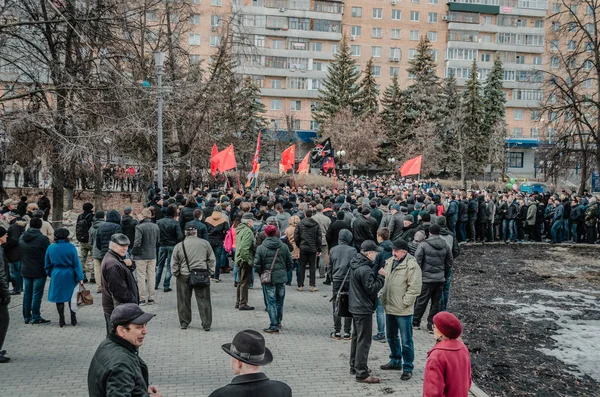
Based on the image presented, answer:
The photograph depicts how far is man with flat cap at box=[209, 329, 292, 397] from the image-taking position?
3326 millimetres

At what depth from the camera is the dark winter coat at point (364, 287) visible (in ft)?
24.4

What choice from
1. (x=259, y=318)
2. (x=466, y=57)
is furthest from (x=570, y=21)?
(x=466, y=57)

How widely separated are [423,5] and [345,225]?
2584 inches

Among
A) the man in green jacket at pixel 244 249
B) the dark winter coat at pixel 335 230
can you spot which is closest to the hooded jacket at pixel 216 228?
the man in green jacket at pixel 244 249

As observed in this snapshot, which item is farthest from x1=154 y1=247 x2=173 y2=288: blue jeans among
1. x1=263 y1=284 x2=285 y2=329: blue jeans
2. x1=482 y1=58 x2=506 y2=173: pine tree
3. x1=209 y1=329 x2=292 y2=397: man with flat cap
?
x1=482 y1=58 x2=506 y2=173: pine tree

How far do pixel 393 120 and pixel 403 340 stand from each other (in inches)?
2094

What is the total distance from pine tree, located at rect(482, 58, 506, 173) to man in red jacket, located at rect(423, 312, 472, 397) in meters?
58.3

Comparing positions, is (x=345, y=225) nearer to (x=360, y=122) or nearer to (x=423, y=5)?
(x=360, y=122)

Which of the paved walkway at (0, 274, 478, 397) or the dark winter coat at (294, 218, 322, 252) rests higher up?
the dark winter coat at (294, 218, 322, 252)

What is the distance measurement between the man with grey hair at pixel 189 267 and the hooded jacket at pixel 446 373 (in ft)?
18.7

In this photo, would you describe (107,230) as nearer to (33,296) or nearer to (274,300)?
(33,296)

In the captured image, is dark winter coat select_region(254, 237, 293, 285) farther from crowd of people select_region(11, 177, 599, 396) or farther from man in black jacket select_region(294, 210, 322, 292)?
man in black jacket select_region(294, 210, 322, 292)

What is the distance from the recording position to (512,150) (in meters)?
72.6

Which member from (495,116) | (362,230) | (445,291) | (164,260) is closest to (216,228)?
(164,260)
